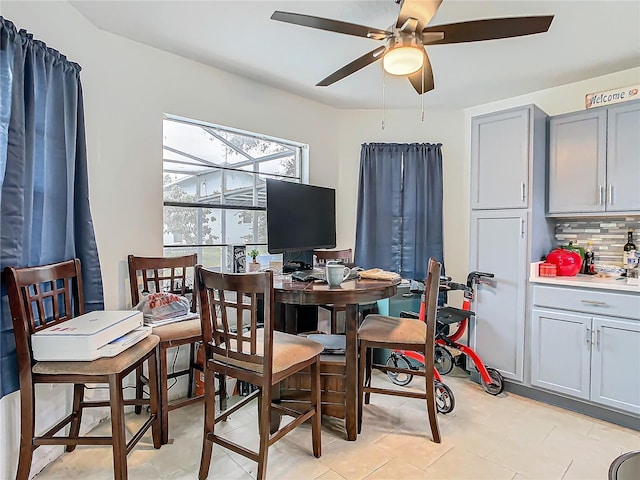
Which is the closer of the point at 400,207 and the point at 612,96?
the point at 612,96

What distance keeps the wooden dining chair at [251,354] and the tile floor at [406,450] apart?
0.56ft

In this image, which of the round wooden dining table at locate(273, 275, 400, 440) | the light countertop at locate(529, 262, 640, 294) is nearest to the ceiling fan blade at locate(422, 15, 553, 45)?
the round wooden dining table at locate(273, 275, 400, 440)

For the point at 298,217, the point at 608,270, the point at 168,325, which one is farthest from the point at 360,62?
the point at 608,270

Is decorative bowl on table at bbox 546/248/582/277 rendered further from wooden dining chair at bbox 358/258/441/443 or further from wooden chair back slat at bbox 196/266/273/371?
wooden chair back slat at bbox 196/266/273/371

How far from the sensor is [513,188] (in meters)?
2.87

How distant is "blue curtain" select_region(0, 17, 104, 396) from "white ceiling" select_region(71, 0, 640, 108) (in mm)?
566

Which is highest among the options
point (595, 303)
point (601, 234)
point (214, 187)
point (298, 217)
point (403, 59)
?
point (403, 59)

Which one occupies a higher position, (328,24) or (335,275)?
(328,24)

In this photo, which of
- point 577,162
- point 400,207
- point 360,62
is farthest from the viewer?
point 400,207

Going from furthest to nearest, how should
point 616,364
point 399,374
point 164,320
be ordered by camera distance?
point 399,374 < point 616,364 < point 164,320

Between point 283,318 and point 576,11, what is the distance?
100 inches

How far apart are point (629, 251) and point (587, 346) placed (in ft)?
2.82

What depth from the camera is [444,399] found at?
2.50 m

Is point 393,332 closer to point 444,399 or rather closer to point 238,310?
point 444,399
